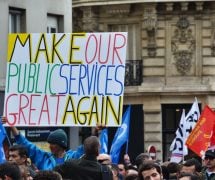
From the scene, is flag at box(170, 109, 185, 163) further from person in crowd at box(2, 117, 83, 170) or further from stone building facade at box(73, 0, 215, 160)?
stone building facade at box(73, 0, 215, 160)

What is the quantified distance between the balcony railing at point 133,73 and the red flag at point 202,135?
66.7 feet

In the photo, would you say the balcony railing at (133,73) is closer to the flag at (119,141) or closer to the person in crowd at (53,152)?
the flag at (119,141)

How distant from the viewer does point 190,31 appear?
42.9m

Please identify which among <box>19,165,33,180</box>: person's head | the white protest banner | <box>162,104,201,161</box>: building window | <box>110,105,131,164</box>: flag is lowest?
<box>162,104,201,161</box>: building window

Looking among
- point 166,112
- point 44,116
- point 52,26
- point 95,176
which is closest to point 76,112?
point 44,116

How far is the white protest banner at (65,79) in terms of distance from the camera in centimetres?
1484

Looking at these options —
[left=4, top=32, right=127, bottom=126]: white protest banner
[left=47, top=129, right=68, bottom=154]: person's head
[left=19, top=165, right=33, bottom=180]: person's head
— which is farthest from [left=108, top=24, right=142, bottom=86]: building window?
[left=19, top=165, right=33, bottom=180]: person's head

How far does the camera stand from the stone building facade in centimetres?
4225

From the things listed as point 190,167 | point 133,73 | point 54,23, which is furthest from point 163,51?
point 190,167

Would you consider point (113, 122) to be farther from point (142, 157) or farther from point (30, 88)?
point (142, 157)

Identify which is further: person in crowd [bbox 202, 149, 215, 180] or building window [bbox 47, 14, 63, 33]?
building window [bbox 47, 14, 63, 33]

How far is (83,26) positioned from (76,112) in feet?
94.5

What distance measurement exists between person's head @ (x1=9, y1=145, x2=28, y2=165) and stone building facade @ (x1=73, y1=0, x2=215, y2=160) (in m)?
28.2

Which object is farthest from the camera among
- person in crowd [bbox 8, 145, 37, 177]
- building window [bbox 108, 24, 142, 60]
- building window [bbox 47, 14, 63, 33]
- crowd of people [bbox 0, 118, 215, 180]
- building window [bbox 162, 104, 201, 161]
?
building window [bbox 108, 24, 142, 60]
